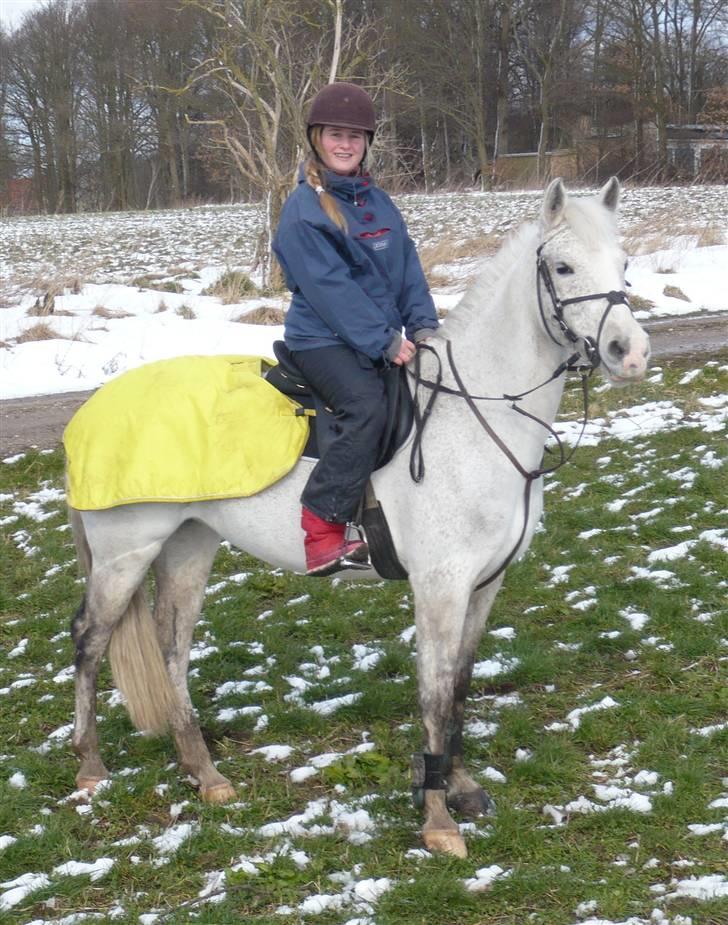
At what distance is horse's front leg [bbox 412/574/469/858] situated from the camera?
360 cm

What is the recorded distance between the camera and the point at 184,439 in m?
4.00

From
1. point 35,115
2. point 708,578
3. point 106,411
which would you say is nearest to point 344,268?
point 106,411

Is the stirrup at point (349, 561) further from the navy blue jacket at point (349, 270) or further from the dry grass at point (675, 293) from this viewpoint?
the dry grass at point (675, 293)

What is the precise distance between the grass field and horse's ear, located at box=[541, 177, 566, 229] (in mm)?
2238

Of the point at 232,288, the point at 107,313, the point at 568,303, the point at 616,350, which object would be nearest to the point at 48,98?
the point at 232,288

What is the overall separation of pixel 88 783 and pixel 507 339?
260 centimetres

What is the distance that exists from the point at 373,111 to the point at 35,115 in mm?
47153

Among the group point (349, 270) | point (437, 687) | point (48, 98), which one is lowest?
point (437, 687)

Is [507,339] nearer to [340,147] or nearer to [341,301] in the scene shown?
[341,301]

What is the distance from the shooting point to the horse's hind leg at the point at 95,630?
416cm

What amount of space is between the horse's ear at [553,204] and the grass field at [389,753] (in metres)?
2.24

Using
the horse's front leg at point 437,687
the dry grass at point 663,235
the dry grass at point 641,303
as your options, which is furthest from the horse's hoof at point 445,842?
the dry grass at point 663,235

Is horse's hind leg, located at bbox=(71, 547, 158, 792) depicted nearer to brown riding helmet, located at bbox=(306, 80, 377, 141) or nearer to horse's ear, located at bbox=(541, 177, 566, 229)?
brown riding helmet, located at bbox=(306, 80, 377, 141)

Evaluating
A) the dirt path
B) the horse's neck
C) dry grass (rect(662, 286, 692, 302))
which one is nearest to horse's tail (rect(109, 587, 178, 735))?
the horse's neck
